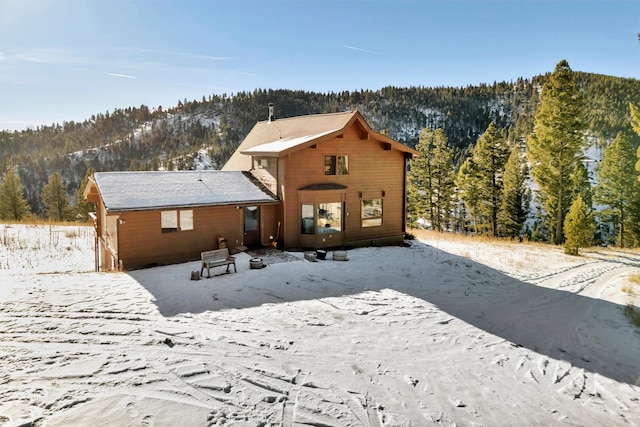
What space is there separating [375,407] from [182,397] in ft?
9.99

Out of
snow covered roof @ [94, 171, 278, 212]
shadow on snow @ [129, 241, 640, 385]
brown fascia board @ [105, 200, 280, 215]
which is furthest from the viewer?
snow covered roof @ [94, 171, 278, 212]

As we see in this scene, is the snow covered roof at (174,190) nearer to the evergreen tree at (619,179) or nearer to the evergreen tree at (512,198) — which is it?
the evergreen tree at (512,198)

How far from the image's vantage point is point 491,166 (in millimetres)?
35312

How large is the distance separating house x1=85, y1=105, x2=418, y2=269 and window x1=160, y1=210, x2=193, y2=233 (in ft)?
0.12

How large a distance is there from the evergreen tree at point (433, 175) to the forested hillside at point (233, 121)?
10189 centimetres

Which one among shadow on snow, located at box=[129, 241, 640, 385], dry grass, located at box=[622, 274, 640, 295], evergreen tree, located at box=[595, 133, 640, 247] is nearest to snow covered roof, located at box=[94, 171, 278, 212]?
shadow on snow, located at box=[129, 241, 640, 385]

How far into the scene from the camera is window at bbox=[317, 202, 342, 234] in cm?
1794

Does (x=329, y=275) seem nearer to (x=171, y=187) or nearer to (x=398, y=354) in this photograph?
(x=398, y=354)

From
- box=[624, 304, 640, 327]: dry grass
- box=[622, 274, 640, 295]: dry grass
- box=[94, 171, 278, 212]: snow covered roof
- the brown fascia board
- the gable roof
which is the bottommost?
box=[624, 304, 640, 327]: dry grass

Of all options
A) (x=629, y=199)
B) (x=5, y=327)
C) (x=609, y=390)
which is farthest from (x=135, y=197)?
(x=629, y=199)

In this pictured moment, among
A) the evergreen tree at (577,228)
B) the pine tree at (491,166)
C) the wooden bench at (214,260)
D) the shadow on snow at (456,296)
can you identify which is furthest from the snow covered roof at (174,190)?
the pine tree at (491,166)

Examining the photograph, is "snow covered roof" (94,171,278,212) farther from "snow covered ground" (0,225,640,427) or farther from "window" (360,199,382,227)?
"window" (360,199,382,227)

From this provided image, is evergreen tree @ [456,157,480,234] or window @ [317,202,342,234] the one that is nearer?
window @ [317,202,342,234]

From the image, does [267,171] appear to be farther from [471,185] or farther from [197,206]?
[471,185]
